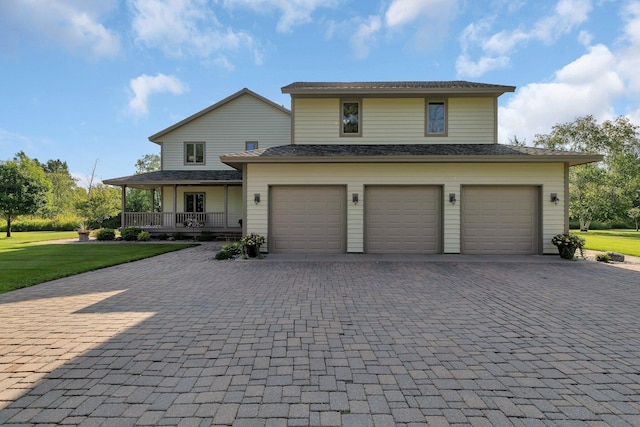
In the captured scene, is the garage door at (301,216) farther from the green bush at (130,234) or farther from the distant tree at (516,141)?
the distant tree at (516,141)

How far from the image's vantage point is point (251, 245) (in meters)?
10.6

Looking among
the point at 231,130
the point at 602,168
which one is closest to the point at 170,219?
the point at 231,130

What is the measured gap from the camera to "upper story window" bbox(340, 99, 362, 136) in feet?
42.4

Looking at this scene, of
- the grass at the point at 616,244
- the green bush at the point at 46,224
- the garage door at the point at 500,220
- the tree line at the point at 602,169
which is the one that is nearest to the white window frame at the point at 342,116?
the garage door at the point at 500,220

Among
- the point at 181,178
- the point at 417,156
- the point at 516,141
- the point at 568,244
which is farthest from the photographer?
the point at 516,141

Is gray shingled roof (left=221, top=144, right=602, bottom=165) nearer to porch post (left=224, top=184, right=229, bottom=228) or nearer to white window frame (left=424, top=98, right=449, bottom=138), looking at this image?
white window frame (left=424, top=98, right=449, bottom=138)

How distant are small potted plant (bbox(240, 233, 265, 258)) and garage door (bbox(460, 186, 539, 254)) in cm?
756

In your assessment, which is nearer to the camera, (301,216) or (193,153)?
(301,216)

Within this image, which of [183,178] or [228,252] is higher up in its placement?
[183,178]

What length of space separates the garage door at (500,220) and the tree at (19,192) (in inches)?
1055

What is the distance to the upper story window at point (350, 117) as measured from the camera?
1294cm

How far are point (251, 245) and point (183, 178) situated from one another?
1036 centimetres

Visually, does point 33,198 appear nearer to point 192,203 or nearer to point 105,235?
point 105,235

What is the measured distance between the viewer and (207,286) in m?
6.71
